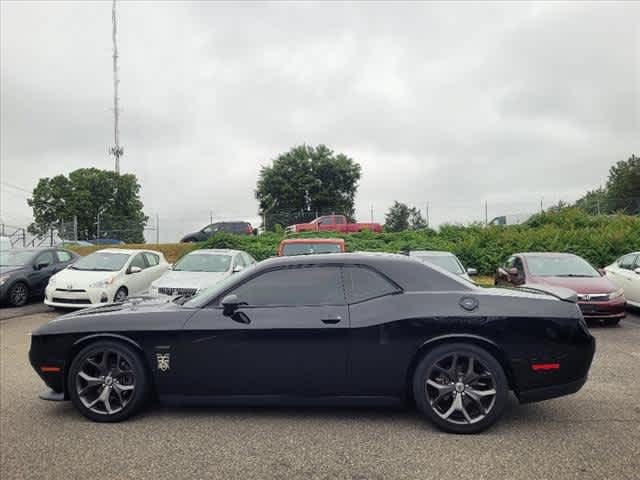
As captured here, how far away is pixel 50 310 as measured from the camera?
11508 mm

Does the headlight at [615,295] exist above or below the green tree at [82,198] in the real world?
below

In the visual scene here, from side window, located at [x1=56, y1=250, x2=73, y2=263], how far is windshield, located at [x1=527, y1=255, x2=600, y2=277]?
12305 mm

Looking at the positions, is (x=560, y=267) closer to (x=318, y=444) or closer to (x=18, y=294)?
→ (x=318, y=444)

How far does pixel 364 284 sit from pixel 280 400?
118 cm

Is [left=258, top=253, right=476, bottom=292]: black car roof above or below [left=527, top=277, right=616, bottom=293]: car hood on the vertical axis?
above

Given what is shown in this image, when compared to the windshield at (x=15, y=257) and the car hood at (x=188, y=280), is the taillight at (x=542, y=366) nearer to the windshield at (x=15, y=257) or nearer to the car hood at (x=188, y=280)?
the car hood at (x=188, y=280)

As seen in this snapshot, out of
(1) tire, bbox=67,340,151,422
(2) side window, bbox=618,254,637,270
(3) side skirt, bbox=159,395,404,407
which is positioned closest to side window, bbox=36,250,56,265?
(1) tire, bbox=67,340,151,422

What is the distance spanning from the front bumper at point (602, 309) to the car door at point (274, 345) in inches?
260

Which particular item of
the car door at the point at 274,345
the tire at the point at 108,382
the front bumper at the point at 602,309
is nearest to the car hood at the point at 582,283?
the front bumper at the point at 602,309

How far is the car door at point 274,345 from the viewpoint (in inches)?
159

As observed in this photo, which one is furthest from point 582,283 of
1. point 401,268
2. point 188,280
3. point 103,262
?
point 103,262

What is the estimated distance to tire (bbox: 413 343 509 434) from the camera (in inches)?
153

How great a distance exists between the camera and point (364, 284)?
4227mm

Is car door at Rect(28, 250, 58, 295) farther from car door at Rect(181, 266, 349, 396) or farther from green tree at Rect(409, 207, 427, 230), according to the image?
green tree at Rect(409, 207, 427, 230)
